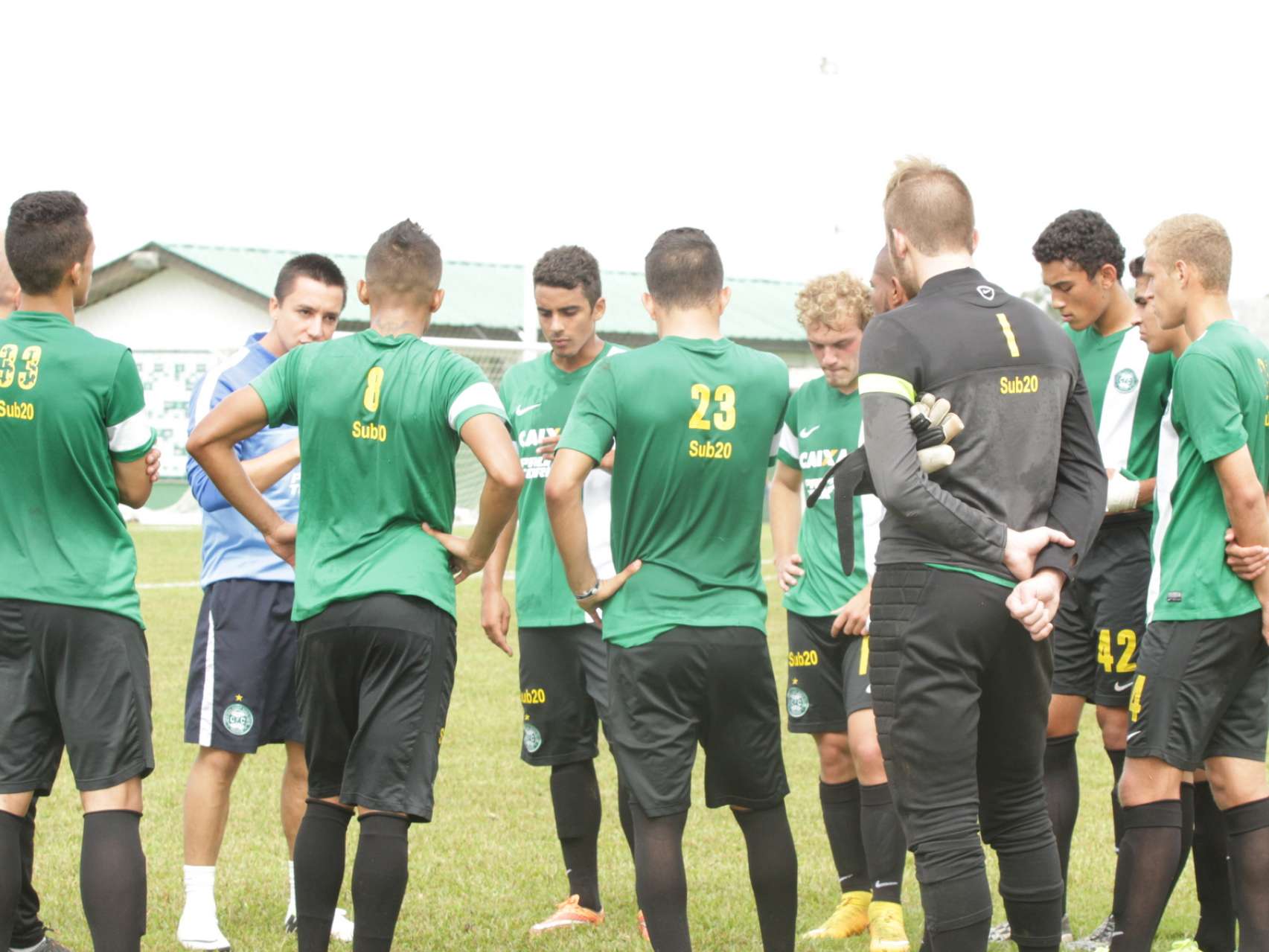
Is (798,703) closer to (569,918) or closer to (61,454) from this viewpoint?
(569,918)

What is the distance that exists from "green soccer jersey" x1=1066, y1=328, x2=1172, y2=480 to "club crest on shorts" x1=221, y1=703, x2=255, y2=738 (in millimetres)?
3455

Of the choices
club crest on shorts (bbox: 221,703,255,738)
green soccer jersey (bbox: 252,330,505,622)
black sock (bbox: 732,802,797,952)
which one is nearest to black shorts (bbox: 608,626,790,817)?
black sock (bbox: 732,802,797,952)

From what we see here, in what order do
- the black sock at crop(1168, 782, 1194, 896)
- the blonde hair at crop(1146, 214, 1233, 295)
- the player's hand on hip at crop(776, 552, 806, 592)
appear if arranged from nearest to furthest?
the blonde hair at crop(1146, 214, 1233, 295) → the black sock at crop(1168, 782, 1194, 896) → the player's hand on hip at crop(776, 552, 806, 592)

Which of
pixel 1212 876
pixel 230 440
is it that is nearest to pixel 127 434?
pixel 230 440

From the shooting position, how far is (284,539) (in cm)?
469

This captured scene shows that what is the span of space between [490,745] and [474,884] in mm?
3107

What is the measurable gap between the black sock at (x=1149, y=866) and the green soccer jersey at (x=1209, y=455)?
0.65 metres

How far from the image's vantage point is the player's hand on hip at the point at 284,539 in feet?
15.4

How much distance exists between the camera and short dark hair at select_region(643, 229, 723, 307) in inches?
184

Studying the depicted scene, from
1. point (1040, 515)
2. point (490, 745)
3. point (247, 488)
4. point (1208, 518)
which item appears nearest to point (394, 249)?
point (247, 488)

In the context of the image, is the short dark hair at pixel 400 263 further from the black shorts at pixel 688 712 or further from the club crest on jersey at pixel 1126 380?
the club crest on jersey at pixel 1126 380

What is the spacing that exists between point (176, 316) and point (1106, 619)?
38678mm

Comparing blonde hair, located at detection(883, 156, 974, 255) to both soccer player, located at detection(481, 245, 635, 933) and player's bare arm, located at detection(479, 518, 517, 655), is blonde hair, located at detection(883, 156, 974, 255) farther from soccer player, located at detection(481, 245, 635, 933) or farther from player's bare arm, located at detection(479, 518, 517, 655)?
player's bare arm, located at detection(479, 518, 517, 655)

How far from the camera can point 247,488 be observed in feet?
14.9
